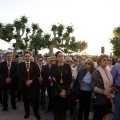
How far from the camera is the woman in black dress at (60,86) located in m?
5.83

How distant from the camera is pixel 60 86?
5.86 meters

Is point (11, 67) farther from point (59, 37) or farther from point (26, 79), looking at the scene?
point (59, 37)

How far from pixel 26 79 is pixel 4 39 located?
31253 mm

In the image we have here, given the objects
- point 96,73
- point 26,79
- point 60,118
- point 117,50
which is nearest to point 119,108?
point 96,73

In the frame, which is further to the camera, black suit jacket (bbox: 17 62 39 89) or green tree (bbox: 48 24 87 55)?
green tree (bbox: 48 24 87 55)

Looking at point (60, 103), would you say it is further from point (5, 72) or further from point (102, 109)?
point (5, 72)

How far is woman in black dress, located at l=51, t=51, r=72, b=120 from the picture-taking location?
5832 mm

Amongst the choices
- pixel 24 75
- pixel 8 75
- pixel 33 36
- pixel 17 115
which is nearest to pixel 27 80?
pixel 24 75

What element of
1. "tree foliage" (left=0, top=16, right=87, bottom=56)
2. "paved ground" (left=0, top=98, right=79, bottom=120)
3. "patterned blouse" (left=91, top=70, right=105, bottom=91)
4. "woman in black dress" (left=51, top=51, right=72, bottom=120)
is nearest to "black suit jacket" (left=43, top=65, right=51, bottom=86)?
"paved ground" (left=0, top=98, right=79, bottom=120)

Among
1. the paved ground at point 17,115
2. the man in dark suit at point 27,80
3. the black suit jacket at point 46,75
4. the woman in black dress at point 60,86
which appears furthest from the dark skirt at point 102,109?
the black suit jacket at point 46,75

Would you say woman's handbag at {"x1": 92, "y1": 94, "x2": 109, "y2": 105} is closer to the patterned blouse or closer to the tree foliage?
the patterned blouse

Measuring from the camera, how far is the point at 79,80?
680cm

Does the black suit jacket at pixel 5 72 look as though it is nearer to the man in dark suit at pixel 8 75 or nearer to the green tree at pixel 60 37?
the man in dark suit at pixel 8 75

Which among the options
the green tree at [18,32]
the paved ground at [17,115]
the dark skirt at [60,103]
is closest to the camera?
the dark skirt at [60,103]
